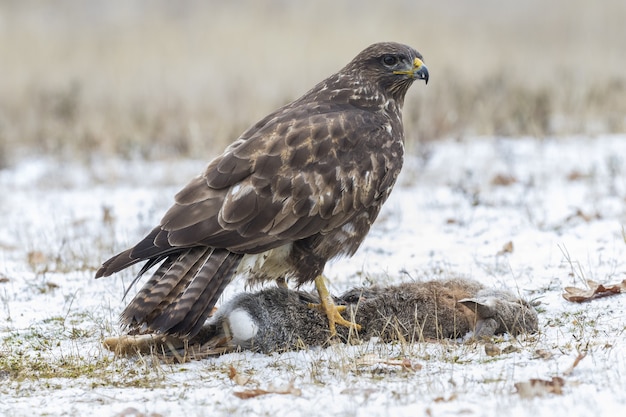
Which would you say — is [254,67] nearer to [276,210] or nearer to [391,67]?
[391,67]

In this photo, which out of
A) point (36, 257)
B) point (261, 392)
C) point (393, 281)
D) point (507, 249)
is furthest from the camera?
point (36, 257)

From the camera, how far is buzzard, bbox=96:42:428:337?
480 cm

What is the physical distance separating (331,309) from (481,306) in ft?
2.86

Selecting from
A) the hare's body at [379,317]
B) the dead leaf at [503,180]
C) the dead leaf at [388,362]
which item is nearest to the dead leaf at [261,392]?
the dead leaf at [388,362]

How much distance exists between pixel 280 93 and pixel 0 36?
6.23 meters

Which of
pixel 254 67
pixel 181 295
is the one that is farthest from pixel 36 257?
pixel 254 67

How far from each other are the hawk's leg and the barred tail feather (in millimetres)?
668

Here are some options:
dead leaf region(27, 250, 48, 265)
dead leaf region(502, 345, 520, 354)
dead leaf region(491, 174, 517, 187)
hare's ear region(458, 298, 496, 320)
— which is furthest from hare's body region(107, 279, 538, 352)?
dead leaf region(491, 174, 517, 187)

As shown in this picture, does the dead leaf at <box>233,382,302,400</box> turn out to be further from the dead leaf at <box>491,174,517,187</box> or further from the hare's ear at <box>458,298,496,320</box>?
the dead leaf at <box>491,174,517,187</box>

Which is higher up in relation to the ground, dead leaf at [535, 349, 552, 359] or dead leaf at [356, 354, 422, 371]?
dead leaf at [356, 354, 422, 371]

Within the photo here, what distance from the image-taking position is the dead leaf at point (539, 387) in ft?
12.7

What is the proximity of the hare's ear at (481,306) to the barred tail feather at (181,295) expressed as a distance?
137cm

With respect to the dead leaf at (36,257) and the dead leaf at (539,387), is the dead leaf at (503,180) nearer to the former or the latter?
the dead leaf at (36,257)

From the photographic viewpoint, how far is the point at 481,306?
16.6 feet
